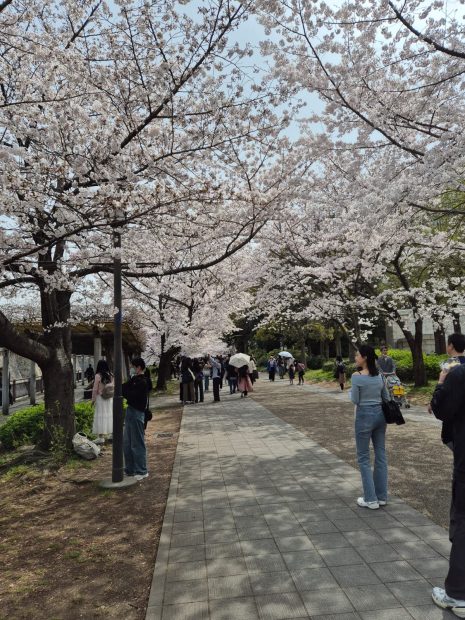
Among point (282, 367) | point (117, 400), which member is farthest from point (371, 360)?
point (282, 367)

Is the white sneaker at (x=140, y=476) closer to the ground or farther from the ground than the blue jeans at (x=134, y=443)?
closer to the ground

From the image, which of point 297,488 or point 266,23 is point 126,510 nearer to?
point 297,488

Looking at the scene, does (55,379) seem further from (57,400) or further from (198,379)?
(198,379)

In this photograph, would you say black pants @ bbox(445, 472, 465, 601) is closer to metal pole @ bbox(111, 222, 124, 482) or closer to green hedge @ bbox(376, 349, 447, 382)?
metal pole @ bbox(111, 222, 124, 482)

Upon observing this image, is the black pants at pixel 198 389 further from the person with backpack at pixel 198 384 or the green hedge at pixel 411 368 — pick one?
the green hedge at pixel 411 368

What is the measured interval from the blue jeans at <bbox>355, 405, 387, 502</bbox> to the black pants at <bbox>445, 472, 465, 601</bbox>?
6.36ft

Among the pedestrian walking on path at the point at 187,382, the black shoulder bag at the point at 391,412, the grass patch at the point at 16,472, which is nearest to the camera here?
the black shoulder bag at the point at 391,412

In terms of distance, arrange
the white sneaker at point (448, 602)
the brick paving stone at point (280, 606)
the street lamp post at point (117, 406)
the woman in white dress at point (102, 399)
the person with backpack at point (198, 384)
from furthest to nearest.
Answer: the person with backpack at point (198, 384) → the woman in white dress at point (102, 399) → the street lamp post at point (117, 406) → the brick paving stone at point (280, 606) → the white sneaker at point (448, 602)

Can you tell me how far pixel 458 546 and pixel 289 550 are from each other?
160 cm

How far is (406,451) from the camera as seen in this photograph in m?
7.88

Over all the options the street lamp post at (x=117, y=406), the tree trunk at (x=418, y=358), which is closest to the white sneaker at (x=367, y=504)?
the street lamp post at (x=117, y=406)

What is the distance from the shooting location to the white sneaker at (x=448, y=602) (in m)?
2.91

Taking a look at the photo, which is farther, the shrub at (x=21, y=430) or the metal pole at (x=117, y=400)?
the shrub at (x=21, y=430)

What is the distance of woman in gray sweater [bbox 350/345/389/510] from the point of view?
16.2ft
